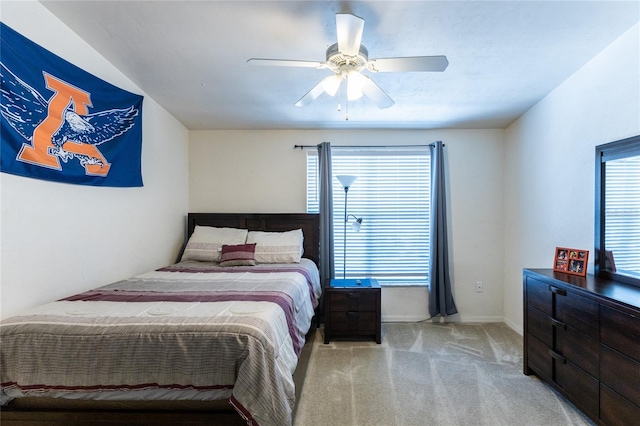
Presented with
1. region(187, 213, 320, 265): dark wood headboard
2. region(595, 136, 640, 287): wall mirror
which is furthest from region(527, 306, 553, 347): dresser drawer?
region(187, 213, 320, 265): dark wood headboard

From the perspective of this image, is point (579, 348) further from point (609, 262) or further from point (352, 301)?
point (352, 301)

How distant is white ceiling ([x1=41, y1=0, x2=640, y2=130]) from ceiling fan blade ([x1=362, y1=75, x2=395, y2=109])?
29 cm

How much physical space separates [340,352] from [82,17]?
10.2ft

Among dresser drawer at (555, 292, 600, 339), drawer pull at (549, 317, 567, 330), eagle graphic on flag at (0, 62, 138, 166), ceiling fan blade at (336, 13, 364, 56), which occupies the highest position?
ceiling fan blade at (336, 13, 364, 56)

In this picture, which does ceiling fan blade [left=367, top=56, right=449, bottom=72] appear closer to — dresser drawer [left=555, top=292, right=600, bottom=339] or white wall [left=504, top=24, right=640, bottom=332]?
white wall [left=504, top=24, right=640, bottom=332]

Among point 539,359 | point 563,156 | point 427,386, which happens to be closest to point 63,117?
point 427,386

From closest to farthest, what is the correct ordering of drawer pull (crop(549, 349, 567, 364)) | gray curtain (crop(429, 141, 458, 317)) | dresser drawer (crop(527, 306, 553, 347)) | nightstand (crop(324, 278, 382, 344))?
drawer pull (crop(549, 349, 567, 364))
dresser drawer (crop(527, 306, 553, 347))
nightstand (crop(324, 278, 382, 344))
gray curtain (crop(429, 141, 458, 317))

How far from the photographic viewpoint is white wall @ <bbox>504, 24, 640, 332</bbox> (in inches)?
74.9

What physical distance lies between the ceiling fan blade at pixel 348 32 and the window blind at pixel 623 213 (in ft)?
6.27

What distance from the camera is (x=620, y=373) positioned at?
1.51 m

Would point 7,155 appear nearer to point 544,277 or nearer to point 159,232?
point 159,232

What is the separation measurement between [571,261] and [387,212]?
1.81 metres

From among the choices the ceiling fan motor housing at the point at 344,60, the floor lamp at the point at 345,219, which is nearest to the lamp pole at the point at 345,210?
the floor lamp at the point at 345,219

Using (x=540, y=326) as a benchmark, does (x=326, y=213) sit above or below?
above
